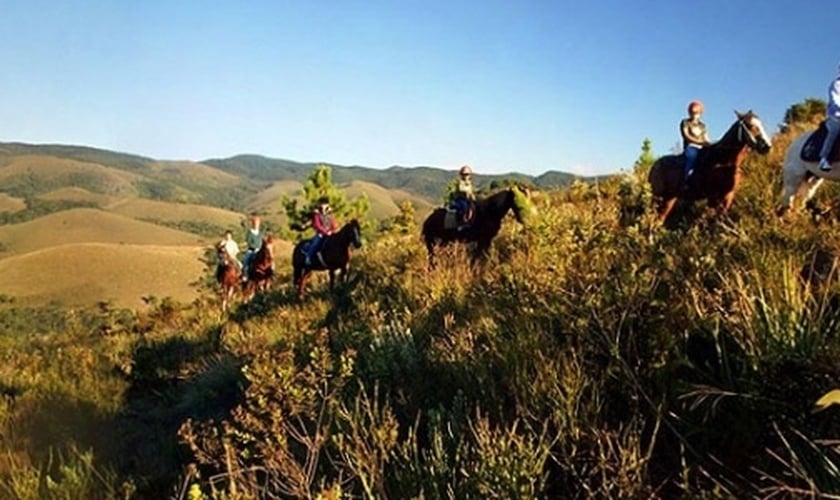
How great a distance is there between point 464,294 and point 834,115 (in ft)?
18.2

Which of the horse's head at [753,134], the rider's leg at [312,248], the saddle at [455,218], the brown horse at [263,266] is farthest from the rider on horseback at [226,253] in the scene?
the horse's head at [753,134]

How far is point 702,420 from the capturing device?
317 centimetres

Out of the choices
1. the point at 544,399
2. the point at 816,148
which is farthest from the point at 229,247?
the point at 544,399

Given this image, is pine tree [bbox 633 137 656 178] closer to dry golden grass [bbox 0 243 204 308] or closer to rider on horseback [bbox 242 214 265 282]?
rider on horseback [bbox 242 214 265 282]

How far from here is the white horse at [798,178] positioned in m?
8.83

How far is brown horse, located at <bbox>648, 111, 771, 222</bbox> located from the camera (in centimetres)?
927

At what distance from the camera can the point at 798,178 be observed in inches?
356

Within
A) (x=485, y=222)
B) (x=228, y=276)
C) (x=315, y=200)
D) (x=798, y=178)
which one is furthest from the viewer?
(x=315, y=200)

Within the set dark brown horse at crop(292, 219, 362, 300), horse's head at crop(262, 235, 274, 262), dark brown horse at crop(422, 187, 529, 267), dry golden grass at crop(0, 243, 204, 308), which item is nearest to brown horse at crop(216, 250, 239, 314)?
horse's head at crop(262, 235, 274, 262)

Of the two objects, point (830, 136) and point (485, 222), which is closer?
point (830, 136)

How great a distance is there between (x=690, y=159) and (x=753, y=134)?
4.08 feet

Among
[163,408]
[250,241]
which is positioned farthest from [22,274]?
[163,408]

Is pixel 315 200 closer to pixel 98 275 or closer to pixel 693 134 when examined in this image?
pixel 693 134

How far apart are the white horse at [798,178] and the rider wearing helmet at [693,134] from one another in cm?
144
